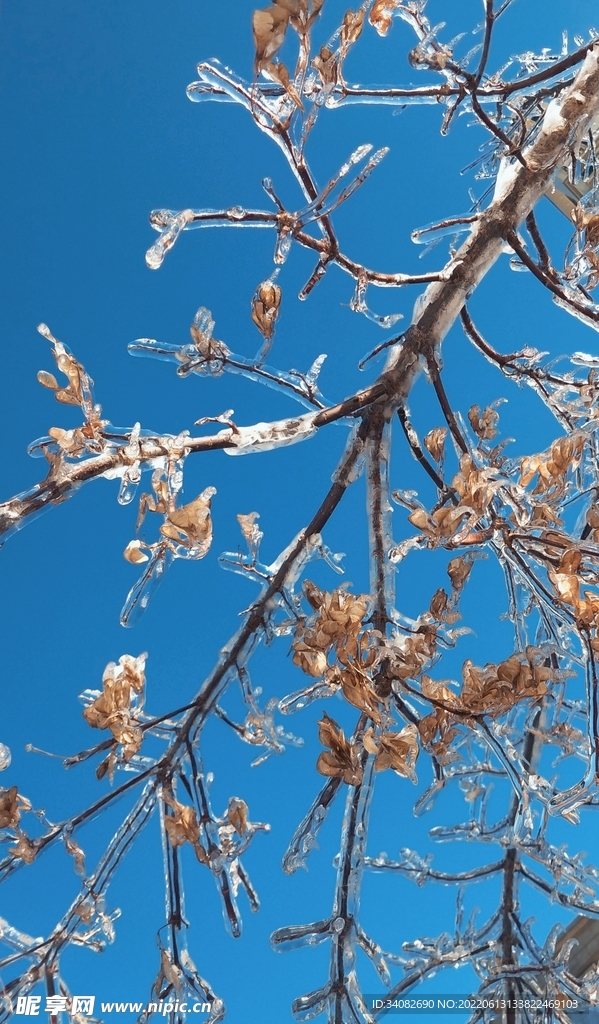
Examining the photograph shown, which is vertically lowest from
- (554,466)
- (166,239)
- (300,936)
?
(300,936)

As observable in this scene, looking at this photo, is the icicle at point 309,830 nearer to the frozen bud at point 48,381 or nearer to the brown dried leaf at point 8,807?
the brown dried leaf at point 8,807

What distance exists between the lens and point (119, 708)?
3.21 feet

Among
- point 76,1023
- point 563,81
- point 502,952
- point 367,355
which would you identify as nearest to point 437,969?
point 502,952

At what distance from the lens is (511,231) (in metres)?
1.22

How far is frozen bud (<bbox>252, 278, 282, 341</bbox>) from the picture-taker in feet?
3.47

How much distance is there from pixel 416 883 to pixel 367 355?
4.24 feet

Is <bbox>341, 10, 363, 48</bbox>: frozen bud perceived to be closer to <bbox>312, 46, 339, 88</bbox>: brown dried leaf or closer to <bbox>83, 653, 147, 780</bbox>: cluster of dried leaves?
<bbox>312, 46, 339, 88</bbox>: brown dried leaf

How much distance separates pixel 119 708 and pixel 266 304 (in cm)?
73
